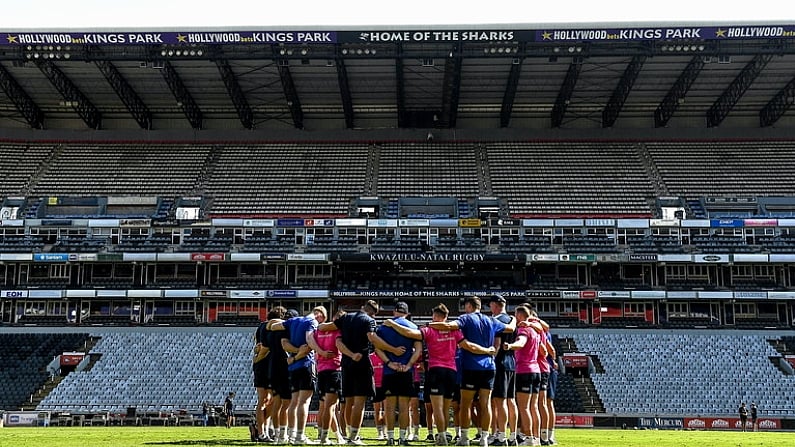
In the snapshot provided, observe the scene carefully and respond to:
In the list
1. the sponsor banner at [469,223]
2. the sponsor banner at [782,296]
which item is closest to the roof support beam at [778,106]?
the sponsor banner at [782,296]

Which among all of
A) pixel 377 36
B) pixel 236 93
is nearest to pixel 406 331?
pixel 377 36

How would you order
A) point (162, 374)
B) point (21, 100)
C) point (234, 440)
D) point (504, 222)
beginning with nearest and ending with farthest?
point (234, 440)
point (162, 374)
point (504, 222)
point (21, 100)

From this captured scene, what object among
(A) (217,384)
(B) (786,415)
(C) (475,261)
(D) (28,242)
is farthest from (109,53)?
(B) (786,415)

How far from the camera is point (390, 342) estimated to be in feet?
49.0

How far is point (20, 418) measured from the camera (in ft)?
122

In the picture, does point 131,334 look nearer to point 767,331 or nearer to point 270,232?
point 270,232

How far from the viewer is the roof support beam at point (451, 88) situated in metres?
51.5

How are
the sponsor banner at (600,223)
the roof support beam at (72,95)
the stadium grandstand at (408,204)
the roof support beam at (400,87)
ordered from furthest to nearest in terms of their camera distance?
1. the roof support beam at (72,95)
2. the sponsor banner at (600,223)
3. the roof support beam at (400,87)
4. the stadium grandstand at (408,204)

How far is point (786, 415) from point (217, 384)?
88.9 ft

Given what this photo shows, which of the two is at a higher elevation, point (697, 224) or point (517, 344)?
point (697, 224)

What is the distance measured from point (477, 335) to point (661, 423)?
986 inches

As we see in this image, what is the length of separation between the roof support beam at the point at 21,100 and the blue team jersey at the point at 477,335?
4988 cm

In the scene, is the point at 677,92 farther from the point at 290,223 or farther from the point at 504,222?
the point at 290,223

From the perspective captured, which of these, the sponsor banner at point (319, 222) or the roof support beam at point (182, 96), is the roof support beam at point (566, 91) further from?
the roof support beam at point (182, 96)
